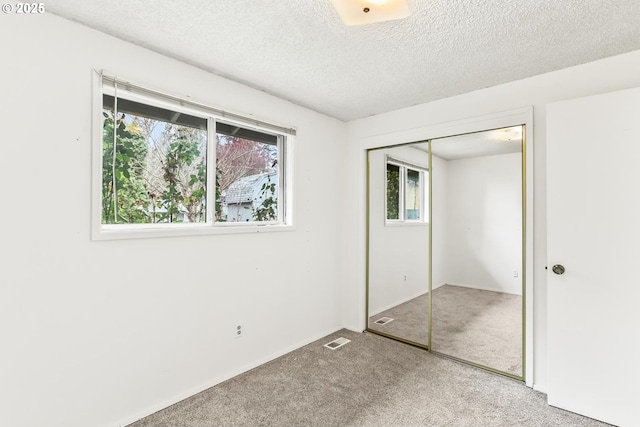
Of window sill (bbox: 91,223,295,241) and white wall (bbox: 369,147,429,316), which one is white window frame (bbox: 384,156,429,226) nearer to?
white wall (bbox: 369,147,429,316)

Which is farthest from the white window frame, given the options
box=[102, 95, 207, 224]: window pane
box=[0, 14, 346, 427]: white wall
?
box=[102, 95, 207, 224]: window pane

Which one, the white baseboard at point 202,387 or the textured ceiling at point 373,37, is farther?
the white baseboard at point 202,387

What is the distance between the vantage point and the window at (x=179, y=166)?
1.98 m

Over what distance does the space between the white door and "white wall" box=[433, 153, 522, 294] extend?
0.38m

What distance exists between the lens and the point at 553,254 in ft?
7.19

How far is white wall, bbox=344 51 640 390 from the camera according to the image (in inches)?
84.9

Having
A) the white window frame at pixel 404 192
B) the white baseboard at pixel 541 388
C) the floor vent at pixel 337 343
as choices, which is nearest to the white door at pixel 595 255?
the white baseboard at pixel 541 388

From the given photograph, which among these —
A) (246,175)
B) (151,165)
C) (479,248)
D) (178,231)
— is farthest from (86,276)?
(479,248)

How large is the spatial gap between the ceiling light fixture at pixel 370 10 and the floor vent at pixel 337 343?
2.73 metres

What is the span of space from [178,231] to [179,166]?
501 mm

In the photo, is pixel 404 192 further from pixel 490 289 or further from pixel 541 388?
pixel 541 388

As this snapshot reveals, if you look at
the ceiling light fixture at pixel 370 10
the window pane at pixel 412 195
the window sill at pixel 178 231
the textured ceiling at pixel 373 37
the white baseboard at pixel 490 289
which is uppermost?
the textured ceiling at pixel 373 37

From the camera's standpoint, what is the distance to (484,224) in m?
2.79

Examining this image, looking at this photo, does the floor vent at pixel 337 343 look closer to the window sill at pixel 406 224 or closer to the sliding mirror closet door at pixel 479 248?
the sliding mirror closet door at pixel 479 248
